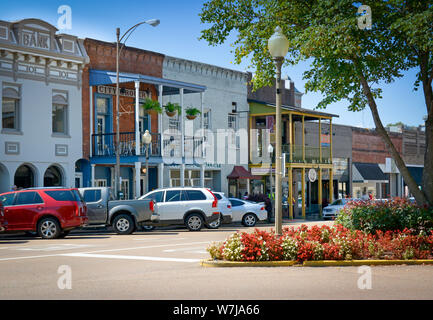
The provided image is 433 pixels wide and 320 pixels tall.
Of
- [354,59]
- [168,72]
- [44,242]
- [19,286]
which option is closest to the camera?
[19,286]

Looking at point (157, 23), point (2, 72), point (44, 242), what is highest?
point (157, 23)

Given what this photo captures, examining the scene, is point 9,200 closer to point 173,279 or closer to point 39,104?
point 39,104

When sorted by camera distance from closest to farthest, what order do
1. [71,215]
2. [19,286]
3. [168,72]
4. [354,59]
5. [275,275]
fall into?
1. [19,286]
2. [275,275]
3. [354,59]
4. [71,215]
5. [168,72]

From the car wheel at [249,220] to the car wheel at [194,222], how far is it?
5874 millimetres

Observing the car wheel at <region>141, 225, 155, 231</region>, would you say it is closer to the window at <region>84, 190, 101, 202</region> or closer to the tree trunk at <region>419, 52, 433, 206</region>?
the window at <region>84, 190, 101, 202</region>

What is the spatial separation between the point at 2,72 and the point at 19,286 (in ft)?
61.3

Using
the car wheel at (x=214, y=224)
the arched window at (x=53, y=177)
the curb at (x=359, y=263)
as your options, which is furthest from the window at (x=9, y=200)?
the curb at (x=359, y=263)

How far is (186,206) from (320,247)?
13051 millimetres

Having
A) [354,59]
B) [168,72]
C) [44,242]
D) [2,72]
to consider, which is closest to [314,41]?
[354,59]

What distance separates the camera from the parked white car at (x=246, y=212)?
31.6m

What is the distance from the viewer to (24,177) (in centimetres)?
2867

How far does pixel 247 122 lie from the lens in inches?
1693

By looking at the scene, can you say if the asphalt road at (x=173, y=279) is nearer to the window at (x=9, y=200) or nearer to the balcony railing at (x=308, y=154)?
the window at (x=9, y=200)

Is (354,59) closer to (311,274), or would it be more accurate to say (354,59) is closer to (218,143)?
(311,274)
